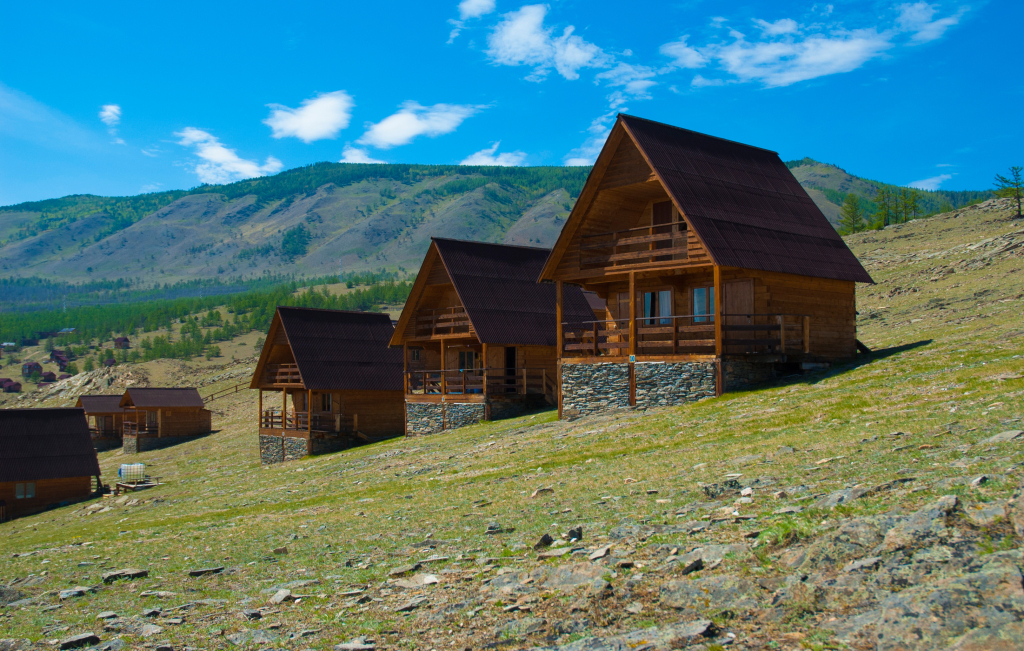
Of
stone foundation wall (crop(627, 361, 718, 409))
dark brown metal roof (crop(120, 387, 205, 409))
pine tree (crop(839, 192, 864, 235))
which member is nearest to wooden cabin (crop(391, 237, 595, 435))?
stone foundation wall (crop(627, 361, 718, 409))

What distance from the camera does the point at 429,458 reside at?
26.2 m

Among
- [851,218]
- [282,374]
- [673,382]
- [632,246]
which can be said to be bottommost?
[282,374]

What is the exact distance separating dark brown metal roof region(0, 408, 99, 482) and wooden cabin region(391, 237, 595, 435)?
20.4 meters

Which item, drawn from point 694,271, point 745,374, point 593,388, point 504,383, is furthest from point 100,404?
point 745,374

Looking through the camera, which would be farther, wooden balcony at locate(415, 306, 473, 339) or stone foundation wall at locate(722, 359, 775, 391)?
wooden balcony at locate(415, 306, 473, 339)

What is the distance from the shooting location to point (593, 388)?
28.9 meters

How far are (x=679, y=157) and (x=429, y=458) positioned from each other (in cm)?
1380

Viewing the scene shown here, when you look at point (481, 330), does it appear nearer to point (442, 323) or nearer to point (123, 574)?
point (442, 323)

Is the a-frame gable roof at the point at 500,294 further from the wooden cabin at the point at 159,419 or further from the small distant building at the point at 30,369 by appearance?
the small distant building at the point at 30,369

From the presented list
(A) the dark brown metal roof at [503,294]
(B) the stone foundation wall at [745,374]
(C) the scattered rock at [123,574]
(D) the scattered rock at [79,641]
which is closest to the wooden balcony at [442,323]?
(A) the dark brown metal roof at [503,294]

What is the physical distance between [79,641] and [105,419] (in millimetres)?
80127

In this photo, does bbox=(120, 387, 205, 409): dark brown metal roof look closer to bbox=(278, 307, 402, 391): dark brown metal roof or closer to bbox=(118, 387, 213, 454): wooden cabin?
bbox=(118, 387, 213, 454): wooden cabin

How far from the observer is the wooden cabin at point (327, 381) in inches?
1775

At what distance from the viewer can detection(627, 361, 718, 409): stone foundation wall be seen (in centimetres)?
2608
